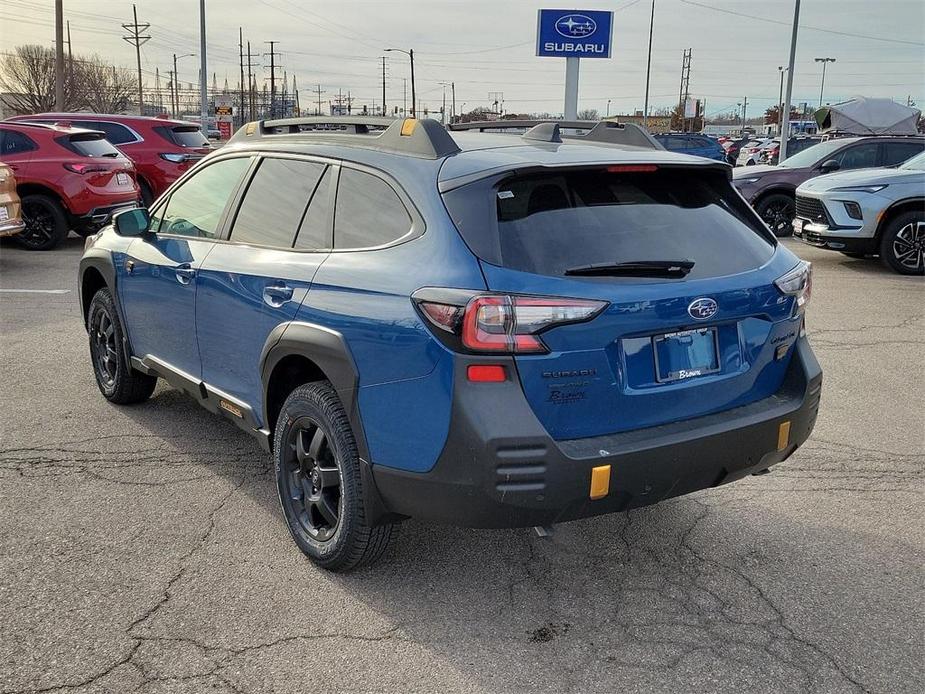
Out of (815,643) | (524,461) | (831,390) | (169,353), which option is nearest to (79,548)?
(169,353)

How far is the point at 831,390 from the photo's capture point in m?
6.18

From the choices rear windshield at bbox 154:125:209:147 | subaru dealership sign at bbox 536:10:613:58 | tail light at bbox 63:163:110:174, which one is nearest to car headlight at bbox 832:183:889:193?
tail light at bbox 63:163:110:174

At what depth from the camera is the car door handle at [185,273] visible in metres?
4.37

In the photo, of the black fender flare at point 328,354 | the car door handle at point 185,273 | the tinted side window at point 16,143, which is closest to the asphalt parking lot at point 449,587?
the black fender flare at point 328,354

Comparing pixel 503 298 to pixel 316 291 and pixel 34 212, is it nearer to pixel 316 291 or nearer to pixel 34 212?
pixel 316 291

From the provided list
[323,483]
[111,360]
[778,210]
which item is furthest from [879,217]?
[323,483]

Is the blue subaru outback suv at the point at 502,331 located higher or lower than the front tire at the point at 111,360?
higher

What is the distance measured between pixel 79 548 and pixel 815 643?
292 centimetres

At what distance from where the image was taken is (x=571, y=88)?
24.3 meters

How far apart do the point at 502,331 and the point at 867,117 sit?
106 ft

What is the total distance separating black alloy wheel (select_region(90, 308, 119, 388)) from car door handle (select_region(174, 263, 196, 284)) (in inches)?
51.0

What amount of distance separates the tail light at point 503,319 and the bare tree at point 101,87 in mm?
73940

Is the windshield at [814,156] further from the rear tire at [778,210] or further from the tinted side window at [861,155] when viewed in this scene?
the rear tire at [778,210]

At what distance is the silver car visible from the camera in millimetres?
11023
